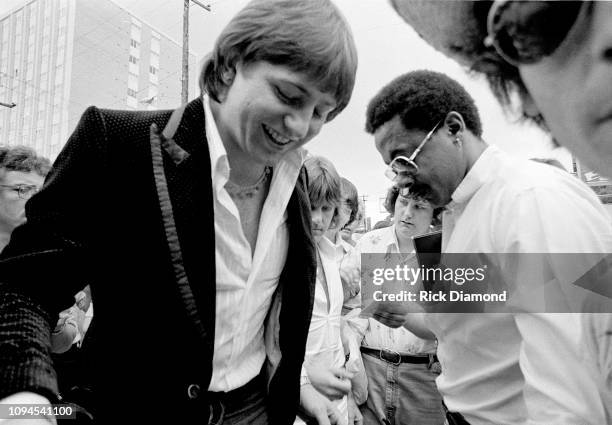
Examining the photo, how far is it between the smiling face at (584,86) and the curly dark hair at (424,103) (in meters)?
0.91

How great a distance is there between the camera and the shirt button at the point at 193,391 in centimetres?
65

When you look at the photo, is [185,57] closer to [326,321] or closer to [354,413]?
[326,321]

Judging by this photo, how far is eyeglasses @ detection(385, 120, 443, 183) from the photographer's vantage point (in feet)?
3.77

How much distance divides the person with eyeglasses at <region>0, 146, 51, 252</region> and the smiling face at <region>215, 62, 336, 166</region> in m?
1.10

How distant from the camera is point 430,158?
1.14 m

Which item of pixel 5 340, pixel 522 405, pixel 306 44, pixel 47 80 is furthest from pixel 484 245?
pixel 47 80

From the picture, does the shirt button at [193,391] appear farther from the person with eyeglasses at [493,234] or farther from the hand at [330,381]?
the person with eyeglasses at [493,234]

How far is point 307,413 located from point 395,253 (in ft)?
3.76

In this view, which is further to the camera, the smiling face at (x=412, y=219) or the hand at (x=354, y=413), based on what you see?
the smiling face at (x=412, y=219)

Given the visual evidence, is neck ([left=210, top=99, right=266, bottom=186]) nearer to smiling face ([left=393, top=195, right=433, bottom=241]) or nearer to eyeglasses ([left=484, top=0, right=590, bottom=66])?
eyeglasses ([left=484, top=0, right=590, bottom=66])

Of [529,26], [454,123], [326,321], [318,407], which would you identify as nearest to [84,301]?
[326,321]

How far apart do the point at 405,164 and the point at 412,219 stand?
73 cm

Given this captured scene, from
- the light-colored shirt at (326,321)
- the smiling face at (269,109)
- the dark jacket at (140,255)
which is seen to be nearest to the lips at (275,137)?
the smiling face at (269,109)

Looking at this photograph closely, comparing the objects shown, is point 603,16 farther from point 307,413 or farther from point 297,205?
point 307,413
